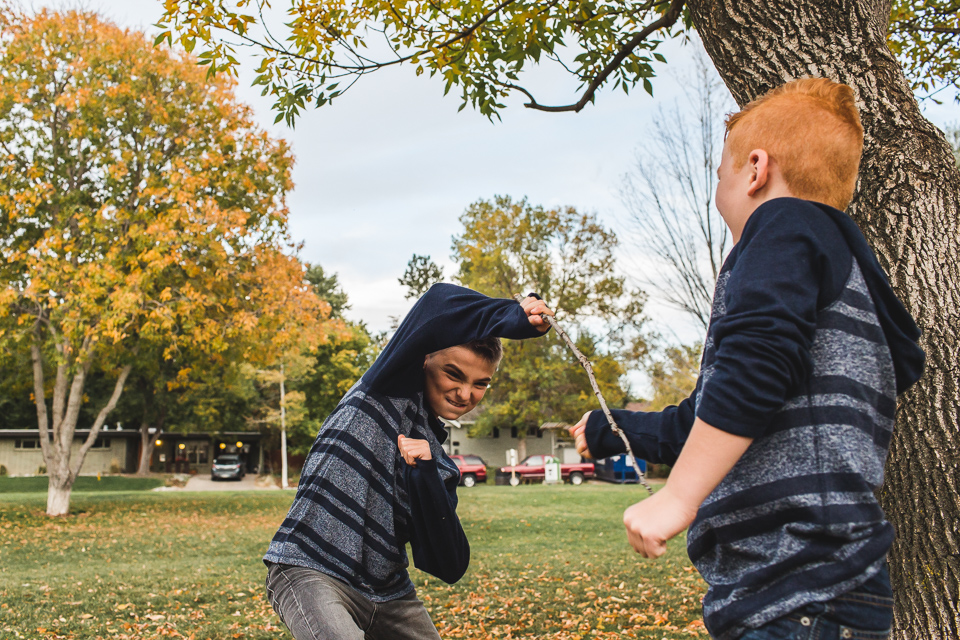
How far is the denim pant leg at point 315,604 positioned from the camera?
95.1 inches

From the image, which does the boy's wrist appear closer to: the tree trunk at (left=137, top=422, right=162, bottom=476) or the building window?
the tree trunk at (left=137, top=422, right=162, bottom=476)

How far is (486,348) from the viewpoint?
9.20ft

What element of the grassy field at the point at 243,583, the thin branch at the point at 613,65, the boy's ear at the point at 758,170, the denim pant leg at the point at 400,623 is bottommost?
the grassy field at the point at 243,583

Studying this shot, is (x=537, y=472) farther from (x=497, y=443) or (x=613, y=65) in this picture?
(x=613, y=65)

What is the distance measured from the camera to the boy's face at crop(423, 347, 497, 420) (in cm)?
279

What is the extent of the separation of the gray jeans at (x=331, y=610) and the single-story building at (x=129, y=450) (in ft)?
162

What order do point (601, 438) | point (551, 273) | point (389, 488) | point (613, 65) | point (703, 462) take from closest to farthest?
point (703, 462) < point (601, 438) < point (389, 488) < point (613, 65) < point (551, 273)

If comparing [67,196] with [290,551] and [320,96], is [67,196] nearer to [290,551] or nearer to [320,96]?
[320,96]

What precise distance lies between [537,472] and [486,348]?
34078mm

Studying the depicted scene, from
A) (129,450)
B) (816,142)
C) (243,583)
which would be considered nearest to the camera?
(816,142)

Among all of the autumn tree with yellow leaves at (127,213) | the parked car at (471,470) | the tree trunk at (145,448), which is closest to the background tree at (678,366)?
the autumn tree with yellow leaves at (127,213)

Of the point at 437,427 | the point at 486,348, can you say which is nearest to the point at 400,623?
the point at 437,427

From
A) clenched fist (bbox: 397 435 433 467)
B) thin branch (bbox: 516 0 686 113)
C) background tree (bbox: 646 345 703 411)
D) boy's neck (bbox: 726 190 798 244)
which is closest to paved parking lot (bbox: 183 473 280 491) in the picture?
background tree (bbox: 646 345 703 411)

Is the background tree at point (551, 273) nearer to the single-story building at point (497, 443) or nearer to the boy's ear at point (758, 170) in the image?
the single-story building at point (497, 443)
